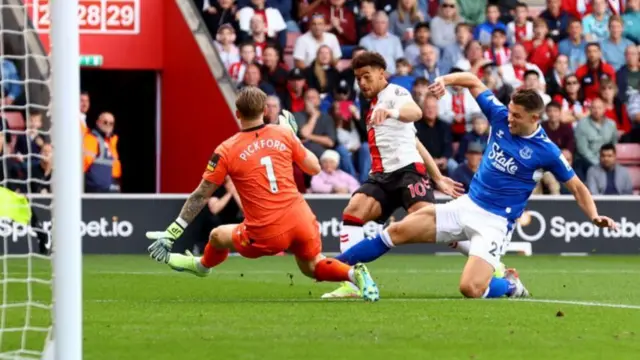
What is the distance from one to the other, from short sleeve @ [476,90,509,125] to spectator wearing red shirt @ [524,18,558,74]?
10592mm

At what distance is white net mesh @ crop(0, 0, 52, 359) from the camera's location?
26.5ft

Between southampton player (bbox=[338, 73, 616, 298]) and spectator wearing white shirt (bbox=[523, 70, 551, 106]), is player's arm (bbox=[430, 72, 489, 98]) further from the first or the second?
spectator wearing white shirt (bbox=[523, 70, 551, 106])

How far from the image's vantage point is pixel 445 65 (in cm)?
2145

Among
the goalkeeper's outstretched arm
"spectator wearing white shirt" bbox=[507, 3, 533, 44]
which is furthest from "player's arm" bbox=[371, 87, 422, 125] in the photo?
"spectator wearing white shirt" bbox=[507, 3, 533, 44]

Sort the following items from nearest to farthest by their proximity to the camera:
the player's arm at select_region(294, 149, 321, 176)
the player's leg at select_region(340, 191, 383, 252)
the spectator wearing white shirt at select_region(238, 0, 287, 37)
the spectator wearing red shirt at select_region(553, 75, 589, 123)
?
the player's arm at select_region(294, 149, 321, 176) → the player's leg at select_region(340, 191, 383, 252) → the spectator wearing white shirt at select_region(238, 0, 287, 37) → the spectator wearing red shirt at select_region(553, 75, 589, 123)

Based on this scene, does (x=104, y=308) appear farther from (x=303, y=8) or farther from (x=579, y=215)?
(x=303, y=8)

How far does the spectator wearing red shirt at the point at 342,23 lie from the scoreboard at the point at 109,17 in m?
3.42

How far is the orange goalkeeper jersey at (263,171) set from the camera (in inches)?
423

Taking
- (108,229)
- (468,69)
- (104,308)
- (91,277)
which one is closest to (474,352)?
(104,308)

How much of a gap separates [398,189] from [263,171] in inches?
79.4

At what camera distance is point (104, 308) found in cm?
1012

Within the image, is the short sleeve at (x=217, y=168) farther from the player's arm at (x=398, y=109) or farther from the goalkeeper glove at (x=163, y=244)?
the player's arm at (x=398, y=109)

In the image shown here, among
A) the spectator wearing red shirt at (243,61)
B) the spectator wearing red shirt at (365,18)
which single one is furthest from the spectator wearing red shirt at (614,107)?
the spectator wearing red shirt at (243,61)

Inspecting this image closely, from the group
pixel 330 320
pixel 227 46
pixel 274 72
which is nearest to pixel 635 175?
pixel 274 72
